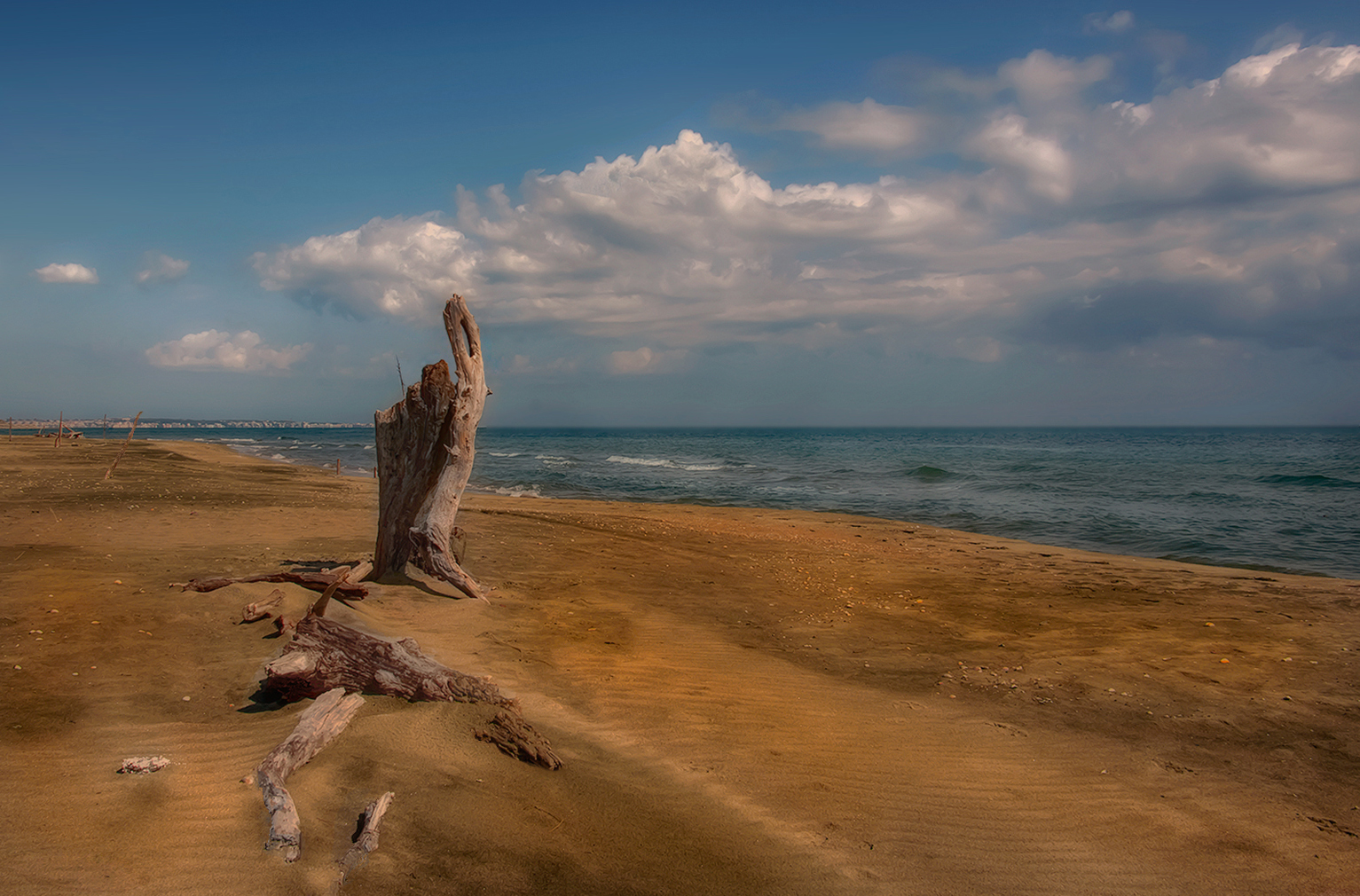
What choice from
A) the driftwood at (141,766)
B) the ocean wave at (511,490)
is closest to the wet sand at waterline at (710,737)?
the driftwood at (141,766)

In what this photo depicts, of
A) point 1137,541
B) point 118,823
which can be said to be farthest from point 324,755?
point 1137,541

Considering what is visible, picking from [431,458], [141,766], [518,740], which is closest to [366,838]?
[518,740]

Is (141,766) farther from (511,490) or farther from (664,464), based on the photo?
(664,464)

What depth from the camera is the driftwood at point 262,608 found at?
7.30 m

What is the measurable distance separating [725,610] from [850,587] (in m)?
2.69

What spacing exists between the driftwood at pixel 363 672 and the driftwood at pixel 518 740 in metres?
0.04

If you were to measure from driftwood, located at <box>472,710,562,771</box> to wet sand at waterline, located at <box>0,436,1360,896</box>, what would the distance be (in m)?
0.12

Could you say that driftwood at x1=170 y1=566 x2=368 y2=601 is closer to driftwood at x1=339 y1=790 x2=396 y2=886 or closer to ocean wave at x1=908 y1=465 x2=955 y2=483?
driftwood at x1=339 y1=790 x2=396 y2=886

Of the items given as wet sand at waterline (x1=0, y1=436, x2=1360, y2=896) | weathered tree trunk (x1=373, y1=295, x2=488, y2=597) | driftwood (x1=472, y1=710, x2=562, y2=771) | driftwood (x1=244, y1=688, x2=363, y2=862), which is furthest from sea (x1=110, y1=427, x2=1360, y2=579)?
driftwood (x1=244, y1=688, x2=363, y2=862)

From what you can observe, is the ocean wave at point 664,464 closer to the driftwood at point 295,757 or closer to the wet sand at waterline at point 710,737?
the wet sand at waterline at point 710,737

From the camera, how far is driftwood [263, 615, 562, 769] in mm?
5441

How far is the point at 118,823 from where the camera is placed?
3.90 metres

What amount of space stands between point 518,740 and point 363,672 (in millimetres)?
1525

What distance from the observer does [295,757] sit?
4.48 meters
